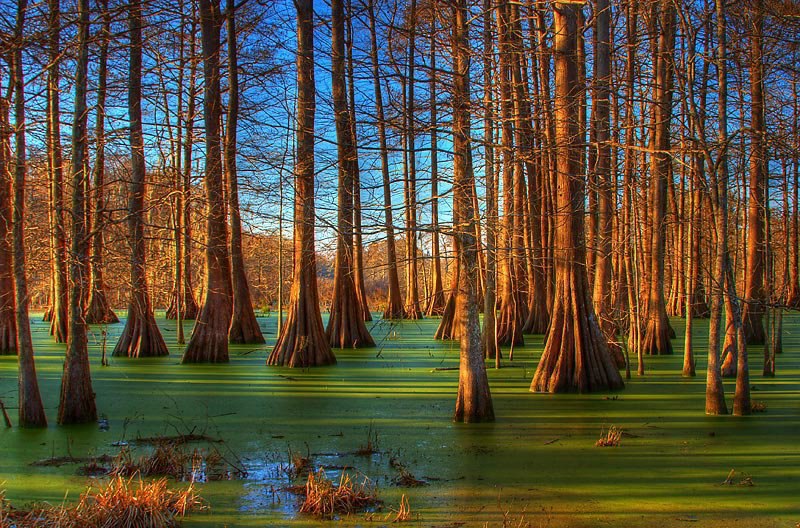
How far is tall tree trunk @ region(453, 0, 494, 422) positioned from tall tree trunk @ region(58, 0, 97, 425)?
10.7ft

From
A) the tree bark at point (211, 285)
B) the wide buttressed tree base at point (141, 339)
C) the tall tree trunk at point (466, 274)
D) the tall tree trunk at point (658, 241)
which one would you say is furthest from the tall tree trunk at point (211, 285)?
the tall tree trunk at point (658, 241)

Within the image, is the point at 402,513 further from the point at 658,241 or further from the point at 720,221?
the point at 658,241

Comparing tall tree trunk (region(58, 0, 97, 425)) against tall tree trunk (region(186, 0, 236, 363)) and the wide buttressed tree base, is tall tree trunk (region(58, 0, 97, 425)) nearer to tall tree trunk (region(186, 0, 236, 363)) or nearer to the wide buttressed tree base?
tall tree trunk (region(186, 0, 236, 363))

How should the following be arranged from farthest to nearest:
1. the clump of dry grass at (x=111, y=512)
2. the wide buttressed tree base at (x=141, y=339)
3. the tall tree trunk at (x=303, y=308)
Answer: the wide buttressed tree base at (x=141, y=339), the tall tree trunk at (x=303, y=308), the clump of dry grass at (x=111, y=512)

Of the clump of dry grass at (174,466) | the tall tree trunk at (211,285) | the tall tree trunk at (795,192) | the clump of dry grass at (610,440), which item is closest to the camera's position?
the clump of dry grass at (174,466)

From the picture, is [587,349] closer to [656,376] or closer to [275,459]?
[656,376]

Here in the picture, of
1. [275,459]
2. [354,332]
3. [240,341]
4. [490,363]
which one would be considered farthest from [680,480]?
[240,341]

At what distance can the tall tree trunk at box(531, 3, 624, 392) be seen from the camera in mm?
8188

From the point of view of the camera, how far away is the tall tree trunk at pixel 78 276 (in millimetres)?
6359

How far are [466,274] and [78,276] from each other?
3369 millimetres

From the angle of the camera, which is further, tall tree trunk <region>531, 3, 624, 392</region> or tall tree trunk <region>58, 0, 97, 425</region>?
tall tree trunk <region>531, 3, 624, 392</region>

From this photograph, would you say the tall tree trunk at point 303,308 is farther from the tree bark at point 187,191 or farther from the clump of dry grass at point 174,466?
the clump of dry grass at point 174,466

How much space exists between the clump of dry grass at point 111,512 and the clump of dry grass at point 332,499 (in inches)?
28.4

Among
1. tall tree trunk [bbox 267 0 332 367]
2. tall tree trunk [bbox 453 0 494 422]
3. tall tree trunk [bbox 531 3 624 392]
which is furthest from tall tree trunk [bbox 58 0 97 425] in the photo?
tall tree trunk [bbox 531 3 624 392]
